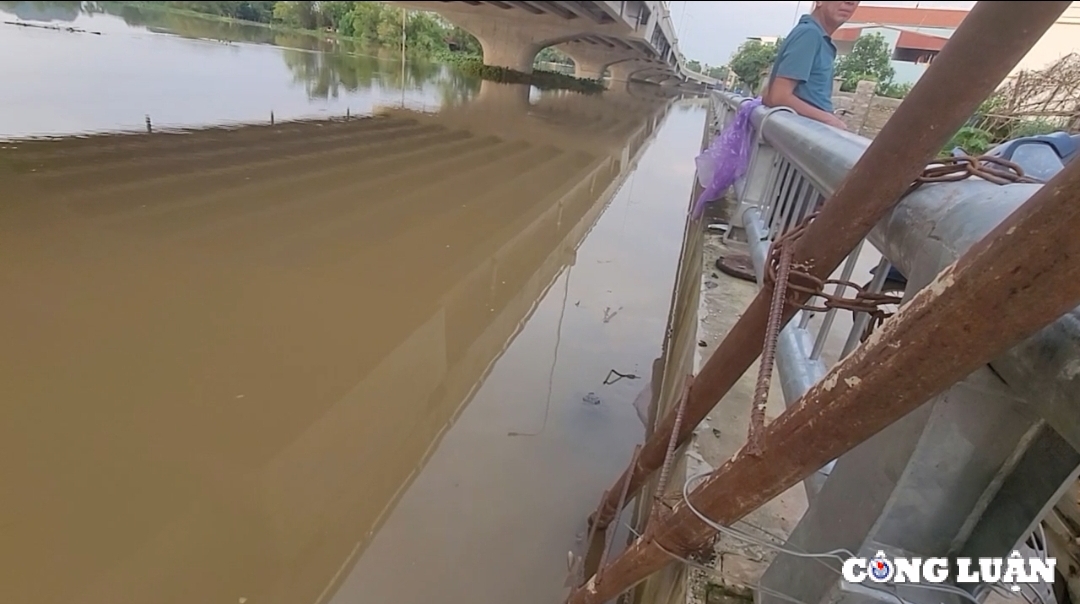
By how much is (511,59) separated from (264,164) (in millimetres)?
21379

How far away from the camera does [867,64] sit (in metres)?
2.26

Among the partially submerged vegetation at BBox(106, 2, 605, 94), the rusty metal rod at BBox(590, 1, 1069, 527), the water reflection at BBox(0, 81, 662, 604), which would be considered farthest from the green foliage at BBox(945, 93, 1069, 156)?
the partially submerged vegetation at BBox(106, 2, 605, 94)

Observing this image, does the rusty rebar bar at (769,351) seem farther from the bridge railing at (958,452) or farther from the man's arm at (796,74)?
the man's arm at (796,74)

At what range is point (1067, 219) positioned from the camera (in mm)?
525

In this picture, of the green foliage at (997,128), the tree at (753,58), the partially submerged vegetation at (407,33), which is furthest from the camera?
the partially submerged vegetation at (407,33)

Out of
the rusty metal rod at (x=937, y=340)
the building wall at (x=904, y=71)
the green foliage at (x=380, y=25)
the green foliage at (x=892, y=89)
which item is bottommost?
the rusty metal rod at (x=937, y=340)

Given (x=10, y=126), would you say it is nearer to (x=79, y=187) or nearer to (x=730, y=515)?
(x=79, y=187)

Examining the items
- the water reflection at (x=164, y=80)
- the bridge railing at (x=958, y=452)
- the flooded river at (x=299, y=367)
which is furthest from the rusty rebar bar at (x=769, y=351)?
the water reflection at (x=164, y=80)

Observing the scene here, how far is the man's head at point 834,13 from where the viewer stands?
7.78 ft

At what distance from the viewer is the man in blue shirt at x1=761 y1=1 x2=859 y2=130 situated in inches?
97.4

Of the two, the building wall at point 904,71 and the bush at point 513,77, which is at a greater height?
the building wall at point 904,71

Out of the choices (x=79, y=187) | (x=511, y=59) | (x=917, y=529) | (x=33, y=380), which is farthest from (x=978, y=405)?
(x=511, y=59)
